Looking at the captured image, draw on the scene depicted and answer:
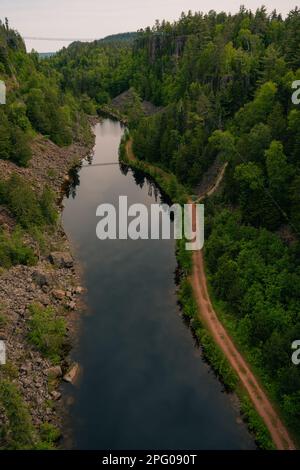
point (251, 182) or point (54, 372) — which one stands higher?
point (251, 182)

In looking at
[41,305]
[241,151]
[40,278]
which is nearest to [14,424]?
[41,305]

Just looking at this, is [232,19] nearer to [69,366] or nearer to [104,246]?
[104,246]

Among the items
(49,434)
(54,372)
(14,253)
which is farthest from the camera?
(14,253)

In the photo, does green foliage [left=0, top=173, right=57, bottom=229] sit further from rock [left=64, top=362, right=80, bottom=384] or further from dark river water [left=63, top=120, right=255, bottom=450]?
rock [left=64, top=362, right=80, bottom=384]

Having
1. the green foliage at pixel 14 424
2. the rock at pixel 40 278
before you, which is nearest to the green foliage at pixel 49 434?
the green foliage at pixel 14 424

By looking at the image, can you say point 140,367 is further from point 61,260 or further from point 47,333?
point 61,260
